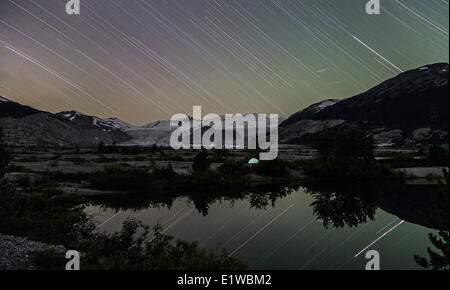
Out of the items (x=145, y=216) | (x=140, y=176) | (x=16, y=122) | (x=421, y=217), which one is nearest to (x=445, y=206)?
(x=421, y=217)

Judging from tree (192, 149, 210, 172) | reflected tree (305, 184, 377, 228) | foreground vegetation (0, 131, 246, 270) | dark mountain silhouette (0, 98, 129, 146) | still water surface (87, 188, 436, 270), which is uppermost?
dark mountain silhouette (0, 98, 129, 146)

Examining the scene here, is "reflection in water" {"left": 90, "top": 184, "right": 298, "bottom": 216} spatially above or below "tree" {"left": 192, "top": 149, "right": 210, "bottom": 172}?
below

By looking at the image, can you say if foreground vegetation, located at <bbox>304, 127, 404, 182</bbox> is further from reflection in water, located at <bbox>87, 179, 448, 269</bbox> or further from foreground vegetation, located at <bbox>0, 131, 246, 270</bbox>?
foreground vegetation, located at <bbox>0, 131, 246, 270</bbox>

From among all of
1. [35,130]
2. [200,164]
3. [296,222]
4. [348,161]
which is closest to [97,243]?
[296,222]

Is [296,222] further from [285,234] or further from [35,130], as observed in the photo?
[35,130]

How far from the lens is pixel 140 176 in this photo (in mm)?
29781

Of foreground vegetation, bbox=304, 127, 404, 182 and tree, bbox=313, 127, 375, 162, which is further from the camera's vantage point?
tree, bbox=313, 127, 375, 162

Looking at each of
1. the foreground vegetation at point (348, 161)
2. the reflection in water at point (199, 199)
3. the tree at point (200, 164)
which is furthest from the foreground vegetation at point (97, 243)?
the foreground vegetation at point (348, 161)

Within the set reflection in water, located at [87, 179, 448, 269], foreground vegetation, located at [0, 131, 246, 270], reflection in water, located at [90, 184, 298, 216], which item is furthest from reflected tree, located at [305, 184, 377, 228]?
foreground vegetation, located at [0, 131, 246, 270]

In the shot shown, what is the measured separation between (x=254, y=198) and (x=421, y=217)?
39.4 ft

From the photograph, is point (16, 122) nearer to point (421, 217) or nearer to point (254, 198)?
point (254, 198)

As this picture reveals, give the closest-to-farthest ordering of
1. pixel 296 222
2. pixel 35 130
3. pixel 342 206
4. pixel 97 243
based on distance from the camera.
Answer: pixel 97 243 < pixel 296 222 < pixel 342 206 < pixel 35 130

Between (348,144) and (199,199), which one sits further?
(348,144)
